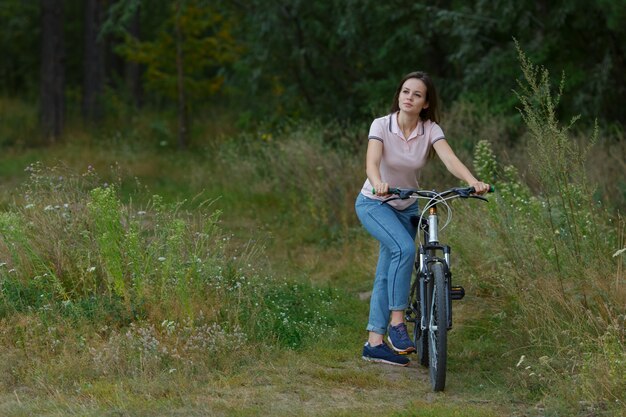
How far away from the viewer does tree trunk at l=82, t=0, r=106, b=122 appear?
948 inches

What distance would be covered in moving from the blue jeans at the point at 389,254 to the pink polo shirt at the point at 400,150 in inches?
3.3

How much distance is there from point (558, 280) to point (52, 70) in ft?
55.2

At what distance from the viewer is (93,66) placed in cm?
2486

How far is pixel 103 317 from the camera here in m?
7.30

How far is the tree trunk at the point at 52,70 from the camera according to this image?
2191cm

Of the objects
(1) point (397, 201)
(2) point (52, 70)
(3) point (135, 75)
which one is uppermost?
(3) point (135, 75)

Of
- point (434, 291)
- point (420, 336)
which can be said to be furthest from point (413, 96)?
point (420, 336)

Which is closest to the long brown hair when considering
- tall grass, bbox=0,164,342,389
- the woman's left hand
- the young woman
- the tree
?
the young woman

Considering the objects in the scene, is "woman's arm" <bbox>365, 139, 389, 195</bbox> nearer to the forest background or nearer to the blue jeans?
the blue jeans

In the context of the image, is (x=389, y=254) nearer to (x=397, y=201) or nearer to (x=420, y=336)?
(x=397, y=201)

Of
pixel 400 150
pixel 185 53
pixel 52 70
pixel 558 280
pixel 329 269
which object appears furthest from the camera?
pixel 52 70

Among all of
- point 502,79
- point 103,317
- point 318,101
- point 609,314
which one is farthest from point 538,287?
point 318,101

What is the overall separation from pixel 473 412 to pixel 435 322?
2.33 ft

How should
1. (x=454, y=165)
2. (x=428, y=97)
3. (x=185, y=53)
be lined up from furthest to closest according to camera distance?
(x=185, y=53)
(x=428, y=97)
(x=454, y=165)
